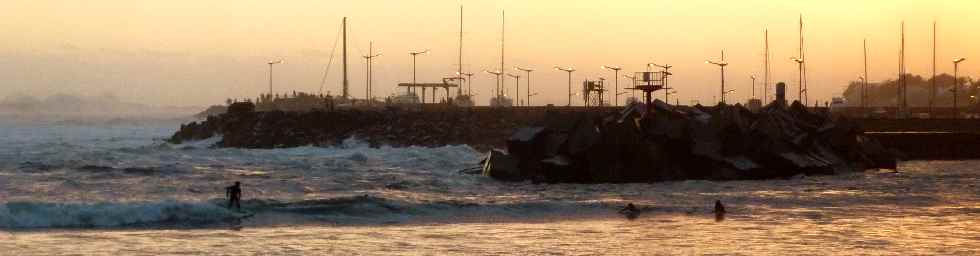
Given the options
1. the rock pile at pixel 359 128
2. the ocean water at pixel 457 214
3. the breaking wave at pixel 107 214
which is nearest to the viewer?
the ocean water at pixel 457 214

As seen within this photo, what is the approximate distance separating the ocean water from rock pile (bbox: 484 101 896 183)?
82 centimetres

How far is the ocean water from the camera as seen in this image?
1767 cm

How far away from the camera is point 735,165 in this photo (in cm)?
3156

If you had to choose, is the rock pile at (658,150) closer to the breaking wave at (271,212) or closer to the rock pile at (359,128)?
the breaking wave at (271,212)

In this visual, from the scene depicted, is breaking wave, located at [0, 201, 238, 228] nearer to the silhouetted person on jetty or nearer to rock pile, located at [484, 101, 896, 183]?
the silhouetted person on jetty

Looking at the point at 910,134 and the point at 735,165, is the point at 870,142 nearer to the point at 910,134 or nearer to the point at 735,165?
the point at 910,134

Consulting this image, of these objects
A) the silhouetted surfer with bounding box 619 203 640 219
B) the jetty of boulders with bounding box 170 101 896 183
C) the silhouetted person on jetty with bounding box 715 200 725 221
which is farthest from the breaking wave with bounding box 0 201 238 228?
the jetty of boulders with bounding box 170 101 896 183

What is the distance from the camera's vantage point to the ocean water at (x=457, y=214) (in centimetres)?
1767

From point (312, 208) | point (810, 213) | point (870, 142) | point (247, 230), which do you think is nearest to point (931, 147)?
point (870, 142)

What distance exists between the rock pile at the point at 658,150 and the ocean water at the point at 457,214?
0.82m

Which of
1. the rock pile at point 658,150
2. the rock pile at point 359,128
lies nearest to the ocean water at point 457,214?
the rock pile at point 658,150

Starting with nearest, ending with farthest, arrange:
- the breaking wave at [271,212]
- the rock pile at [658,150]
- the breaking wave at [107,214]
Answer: the breaking wave at [107,214]
the breaking wave at [271,212]
the rock pile at [658,150]

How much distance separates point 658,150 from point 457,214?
375 inches

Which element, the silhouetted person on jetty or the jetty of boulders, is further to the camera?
the jetty of boulders
